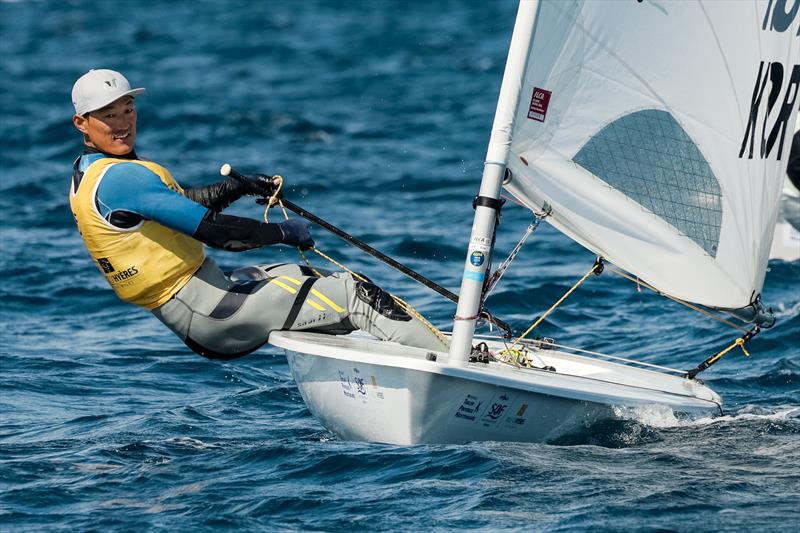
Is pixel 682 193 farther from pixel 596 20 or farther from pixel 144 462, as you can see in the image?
pixel 144 462

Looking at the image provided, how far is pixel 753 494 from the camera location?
193 inches

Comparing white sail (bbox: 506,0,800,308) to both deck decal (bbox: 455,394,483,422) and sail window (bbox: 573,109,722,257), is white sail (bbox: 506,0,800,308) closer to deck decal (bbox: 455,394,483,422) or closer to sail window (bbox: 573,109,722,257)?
sail window (bbox: 573,109,722,257)

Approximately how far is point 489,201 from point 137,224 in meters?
1.51

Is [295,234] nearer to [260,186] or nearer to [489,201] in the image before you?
[260,186]

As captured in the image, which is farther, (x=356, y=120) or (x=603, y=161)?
(x=356, y=120)

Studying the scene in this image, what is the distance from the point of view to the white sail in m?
5.37

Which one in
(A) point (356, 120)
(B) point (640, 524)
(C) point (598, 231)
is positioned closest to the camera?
(B) point (640, 524)

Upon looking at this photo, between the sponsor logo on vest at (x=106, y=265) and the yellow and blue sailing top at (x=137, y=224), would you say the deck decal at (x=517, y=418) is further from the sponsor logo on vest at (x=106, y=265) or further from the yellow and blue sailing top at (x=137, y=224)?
the sponsor logo on vest at (x=106, y=265)

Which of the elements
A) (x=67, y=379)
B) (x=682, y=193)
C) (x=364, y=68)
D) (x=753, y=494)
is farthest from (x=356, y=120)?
(x=753, y=494)

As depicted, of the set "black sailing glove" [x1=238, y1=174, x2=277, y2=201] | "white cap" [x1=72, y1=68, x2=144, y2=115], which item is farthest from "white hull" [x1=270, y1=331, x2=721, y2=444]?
"white cap" [x1=72, y1=68, x2=144, y2=115]

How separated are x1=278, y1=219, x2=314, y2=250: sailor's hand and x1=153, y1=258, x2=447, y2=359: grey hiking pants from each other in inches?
8.9

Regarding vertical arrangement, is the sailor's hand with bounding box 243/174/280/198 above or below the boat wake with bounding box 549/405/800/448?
above

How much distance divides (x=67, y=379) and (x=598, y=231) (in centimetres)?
→ 338

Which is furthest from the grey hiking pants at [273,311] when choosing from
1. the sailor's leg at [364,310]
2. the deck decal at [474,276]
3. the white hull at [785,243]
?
the white hull at [785,243]
